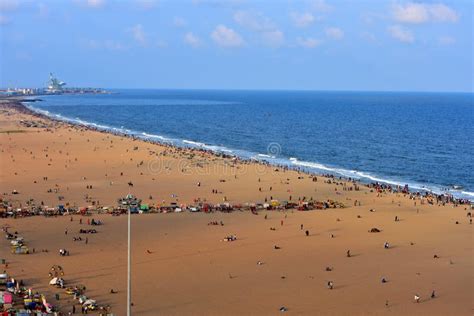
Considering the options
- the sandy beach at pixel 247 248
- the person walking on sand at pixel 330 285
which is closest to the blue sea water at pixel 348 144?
the sandy beach at pixel 247 248

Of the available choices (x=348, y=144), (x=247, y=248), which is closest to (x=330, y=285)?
(x=247, y=248)

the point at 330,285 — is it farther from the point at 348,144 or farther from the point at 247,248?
the point at 348,144

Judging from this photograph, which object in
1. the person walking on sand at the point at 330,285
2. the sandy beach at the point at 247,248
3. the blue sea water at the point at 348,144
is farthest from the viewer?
the blue sea water at the point at 348,144

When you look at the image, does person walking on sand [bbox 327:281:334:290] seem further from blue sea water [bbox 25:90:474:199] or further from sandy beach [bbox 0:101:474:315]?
blue sea water [bbox 25:90:474:199]

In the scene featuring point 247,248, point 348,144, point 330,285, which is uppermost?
point 348,144

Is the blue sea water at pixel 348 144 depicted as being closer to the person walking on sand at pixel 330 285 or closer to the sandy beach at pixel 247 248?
the sandy beach at pixel 247 248

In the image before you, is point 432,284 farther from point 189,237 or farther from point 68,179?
point 68,179

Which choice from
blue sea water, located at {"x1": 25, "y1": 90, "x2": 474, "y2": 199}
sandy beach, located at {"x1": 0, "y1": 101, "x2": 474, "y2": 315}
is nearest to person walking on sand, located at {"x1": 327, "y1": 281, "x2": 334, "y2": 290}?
sandy beach, located at {"x1": 0, "y1": 101, "x2": 474, "y2": 315}

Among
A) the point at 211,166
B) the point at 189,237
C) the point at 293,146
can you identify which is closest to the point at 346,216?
the point at 189,237
